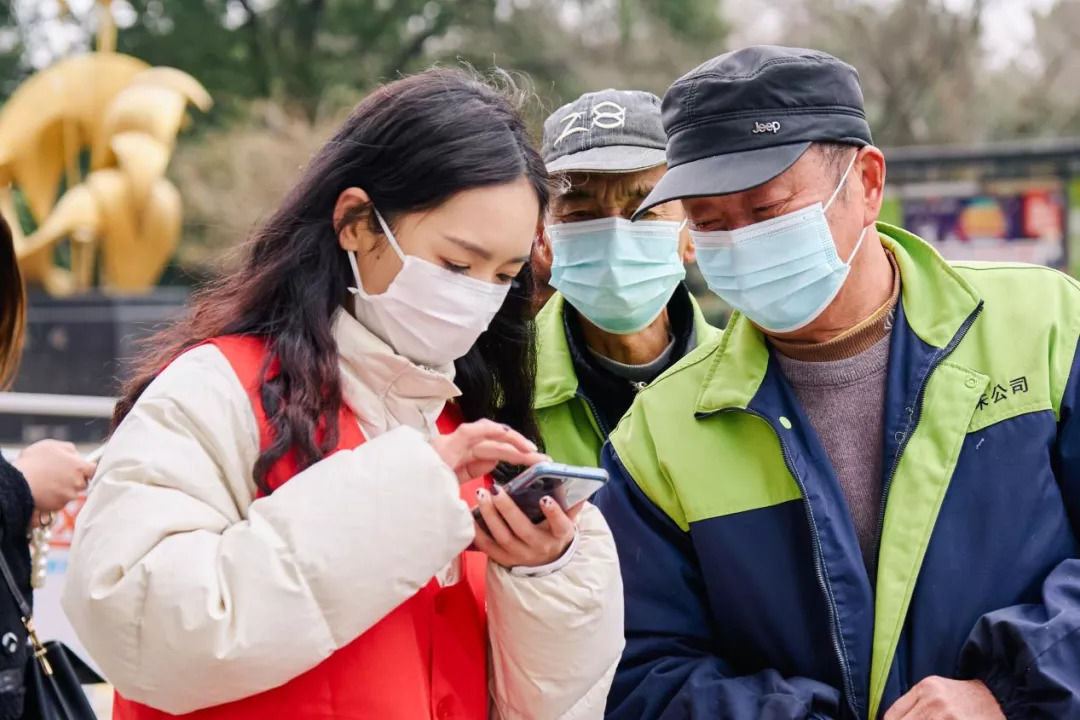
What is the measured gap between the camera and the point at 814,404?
7.64 ft

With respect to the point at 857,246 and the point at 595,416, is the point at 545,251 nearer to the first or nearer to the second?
the point at 595,416

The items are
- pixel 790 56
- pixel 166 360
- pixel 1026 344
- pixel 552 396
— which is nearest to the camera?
pixel 166 360

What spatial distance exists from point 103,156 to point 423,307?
45.3ft

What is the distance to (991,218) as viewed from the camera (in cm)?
1511

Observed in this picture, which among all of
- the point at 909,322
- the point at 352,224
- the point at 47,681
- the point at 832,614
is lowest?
the point at 47,681

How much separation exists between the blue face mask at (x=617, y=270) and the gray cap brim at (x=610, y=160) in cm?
14

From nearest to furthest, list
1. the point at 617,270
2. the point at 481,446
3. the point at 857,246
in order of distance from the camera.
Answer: the point at 481,446
the point at 857,246
the point at 617,270

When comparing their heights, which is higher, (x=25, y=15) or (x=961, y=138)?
(x=25, y=15)

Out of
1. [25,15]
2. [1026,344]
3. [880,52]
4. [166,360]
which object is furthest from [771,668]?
[25,15]

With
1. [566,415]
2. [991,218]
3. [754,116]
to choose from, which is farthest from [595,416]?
[991,218]

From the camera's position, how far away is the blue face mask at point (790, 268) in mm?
2371

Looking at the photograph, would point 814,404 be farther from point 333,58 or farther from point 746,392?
point 333,58

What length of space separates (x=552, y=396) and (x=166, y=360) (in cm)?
118

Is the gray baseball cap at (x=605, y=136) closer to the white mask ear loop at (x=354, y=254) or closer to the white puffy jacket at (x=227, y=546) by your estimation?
the white mask ear loop at (x=354, y=254)
